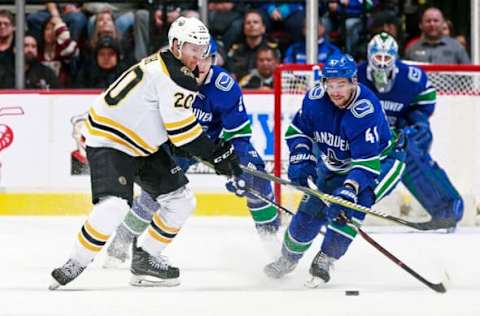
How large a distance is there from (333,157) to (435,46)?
3.09 meters

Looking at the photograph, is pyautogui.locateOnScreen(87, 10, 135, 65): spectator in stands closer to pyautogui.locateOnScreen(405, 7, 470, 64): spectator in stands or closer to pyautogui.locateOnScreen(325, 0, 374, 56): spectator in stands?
pyautogui.locateOnScreen(325, 0, 374, 56): spectator in stands

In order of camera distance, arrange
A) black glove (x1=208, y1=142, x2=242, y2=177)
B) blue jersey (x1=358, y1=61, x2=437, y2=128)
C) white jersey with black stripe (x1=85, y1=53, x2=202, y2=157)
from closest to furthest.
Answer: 1. white jersey with black stripe (x1=85, y1=53, x2=202, y2=157)
2. black glove (x1=208, y1=142, x2=242, y2=177)
3. blue jersey (x1=358, y1=61, x2=437, y2=128)

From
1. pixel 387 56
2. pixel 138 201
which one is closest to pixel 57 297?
pixel 138 201

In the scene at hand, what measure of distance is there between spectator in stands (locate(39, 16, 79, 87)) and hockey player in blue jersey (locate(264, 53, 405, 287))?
3.36 m

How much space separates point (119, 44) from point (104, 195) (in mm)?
3677

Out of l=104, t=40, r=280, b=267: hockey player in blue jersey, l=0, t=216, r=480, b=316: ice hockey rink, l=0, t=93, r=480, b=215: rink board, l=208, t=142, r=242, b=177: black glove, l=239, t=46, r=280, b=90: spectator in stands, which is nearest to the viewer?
l=0, t=216, r=480, b=316: ice hockey rink

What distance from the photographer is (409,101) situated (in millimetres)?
6801

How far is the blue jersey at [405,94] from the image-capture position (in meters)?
6.77

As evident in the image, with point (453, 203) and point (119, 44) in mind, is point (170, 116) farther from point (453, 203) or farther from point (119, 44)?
point (119, 44)

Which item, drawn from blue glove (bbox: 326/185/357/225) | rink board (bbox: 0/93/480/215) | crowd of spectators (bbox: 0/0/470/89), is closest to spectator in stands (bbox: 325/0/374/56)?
crowd of spectators (bbox: 0/0/470/89)

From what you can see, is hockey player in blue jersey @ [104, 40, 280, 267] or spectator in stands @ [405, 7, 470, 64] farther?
spectator in stands @ [405, 7, 470, 64]

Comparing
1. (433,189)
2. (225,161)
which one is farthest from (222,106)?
(433,189)

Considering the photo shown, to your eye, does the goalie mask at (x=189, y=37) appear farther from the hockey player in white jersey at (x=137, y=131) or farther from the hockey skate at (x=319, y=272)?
the hockey skate at (x=319, y=272)

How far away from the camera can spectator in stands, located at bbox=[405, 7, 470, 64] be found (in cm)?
808
